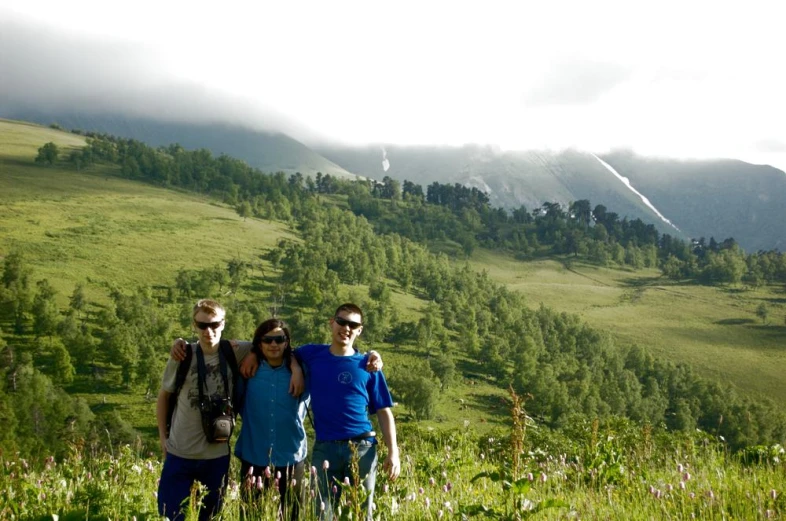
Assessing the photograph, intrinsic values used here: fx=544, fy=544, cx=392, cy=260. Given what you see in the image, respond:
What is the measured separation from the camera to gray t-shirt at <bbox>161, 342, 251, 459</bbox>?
603 cm

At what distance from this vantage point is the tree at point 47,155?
178 meters

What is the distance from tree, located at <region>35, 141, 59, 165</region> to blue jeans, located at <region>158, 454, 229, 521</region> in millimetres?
207432

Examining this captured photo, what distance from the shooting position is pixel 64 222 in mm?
131875

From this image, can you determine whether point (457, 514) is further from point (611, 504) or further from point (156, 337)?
point (156, 337)

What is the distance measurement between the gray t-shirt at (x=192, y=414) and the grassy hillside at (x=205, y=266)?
75.5 m

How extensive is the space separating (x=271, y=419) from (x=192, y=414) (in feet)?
2.86

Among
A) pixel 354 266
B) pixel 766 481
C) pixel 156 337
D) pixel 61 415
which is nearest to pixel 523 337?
pixel 354 266

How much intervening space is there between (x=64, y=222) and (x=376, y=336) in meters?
81.6

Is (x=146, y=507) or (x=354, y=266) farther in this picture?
(x=354, y=266)

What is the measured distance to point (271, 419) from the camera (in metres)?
6.21

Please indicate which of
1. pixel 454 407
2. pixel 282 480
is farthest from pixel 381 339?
pixel 282 480

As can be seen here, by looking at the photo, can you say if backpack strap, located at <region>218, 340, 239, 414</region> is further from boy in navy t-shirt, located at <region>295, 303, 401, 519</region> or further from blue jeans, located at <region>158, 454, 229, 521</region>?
boy in navy t-shirt, located at <region>295, 303, 401, 519</region>

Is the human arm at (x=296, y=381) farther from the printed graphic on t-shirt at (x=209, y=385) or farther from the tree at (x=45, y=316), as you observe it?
the tree at (x=45, y=316)

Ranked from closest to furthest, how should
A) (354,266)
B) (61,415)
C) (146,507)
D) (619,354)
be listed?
(146,507)
(61,415)
(619,354)
(354,266)
